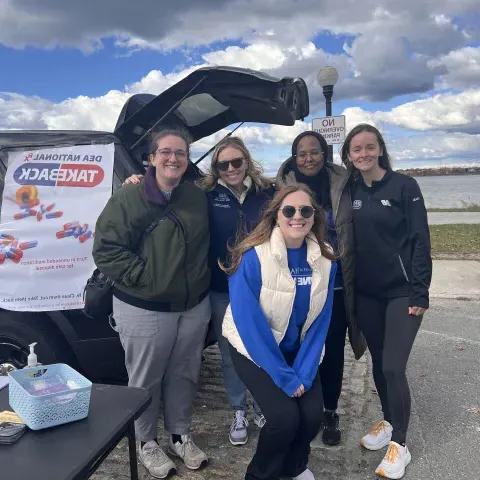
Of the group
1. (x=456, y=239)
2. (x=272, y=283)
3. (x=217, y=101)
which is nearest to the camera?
(x=272, y=283)

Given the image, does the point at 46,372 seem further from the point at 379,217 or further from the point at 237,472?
the point at 379,217

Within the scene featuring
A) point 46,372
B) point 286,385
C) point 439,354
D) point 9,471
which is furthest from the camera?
point 439,354

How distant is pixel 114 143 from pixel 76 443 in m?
2.21

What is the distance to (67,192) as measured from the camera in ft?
10.6

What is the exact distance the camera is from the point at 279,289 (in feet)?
8.77

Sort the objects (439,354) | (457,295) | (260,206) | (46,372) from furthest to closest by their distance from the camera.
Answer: (457,295) → (439,354) → (260,206) → (46,372)

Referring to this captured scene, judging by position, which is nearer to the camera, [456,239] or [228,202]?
[228,202]

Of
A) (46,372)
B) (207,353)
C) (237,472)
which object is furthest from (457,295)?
(46,372)

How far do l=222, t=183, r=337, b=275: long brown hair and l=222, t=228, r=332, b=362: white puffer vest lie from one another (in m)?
0.05

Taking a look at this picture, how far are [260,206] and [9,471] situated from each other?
2.01 metres

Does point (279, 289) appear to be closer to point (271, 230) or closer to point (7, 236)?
point (271, 230)

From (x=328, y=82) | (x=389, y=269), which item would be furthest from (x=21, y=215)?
(x=328, y=82)

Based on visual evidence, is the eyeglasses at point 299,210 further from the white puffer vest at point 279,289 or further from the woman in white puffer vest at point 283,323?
the white puffer vest at point 279,289

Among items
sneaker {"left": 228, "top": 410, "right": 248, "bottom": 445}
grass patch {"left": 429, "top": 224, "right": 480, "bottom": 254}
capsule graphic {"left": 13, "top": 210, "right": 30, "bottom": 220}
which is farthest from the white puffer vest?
grass patch {"left": 429, "top": 224, "right": 480, "bottom": 254}
